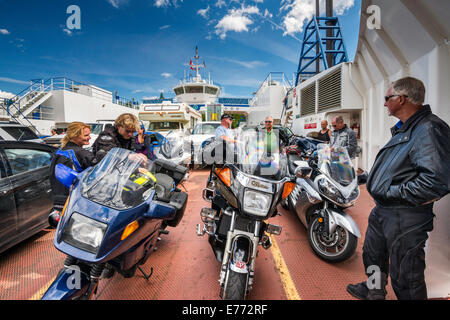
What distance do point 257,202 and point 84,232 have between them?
46.5 inches

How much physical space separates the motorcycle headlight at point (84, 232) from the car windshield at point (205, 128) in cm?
695

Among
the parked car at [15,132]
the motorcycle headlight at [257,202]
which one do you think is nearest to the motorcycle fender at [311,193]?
the motorcycle headlight at [257,202]

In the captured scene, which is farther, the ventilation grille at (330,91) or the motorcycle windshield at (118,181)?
the ventilation grille at (330,91)

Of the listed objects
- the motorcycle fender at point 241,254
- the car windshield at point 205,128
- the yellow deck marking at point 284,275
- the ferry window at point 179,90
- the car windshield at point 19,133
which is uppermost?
the ferry window at point 179,90

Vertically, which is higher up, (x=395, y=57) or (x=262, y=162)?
(x=395, y=57)

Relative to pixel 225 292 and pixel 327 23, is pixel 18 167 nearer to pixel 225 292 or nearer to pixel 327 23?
pixel 225 292

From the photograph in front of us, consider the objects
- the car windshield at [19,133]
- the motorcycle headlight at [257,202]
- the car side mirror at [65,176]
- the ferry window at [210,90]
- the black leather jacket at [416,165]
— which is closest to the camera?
the black leather jacket at [416,165]

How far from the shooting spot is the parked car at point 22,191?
2.38m

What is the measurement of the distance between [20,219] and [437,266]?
449 centimetres

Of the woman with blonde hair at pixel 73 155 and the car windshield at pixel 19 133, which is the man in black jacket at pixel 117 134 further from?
the car windshield at pixel 19 133

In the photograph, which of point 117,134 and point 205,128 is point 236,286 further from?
point 205,128

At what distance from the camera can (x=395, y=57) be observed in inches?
130
